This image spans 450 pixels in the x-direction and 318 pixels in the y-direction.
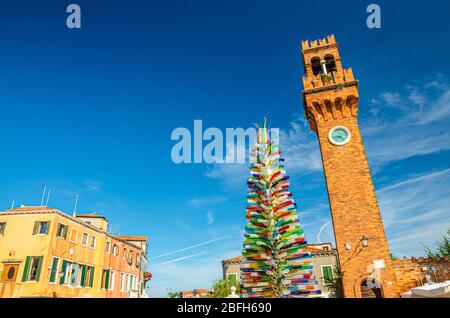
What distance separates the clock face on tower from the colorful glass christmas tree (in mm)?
10484

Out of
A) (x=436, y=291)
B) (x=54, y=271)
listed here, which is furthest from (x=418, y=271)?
(x=54, y=271)

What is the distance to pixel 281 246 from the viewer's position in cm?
1066

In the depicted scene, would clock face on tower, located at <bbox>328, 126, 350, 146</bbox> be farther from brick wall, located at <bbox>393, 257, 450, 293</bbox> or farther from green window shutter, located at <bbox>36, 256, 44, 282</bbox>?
green window shutter, located at <bbox>36, 256, 44, 282</bbox>

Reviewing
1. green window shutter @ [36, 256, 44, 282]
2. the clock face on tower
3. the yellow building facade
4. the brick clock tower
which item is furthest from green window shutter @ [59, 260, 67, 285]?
the clock face on tower

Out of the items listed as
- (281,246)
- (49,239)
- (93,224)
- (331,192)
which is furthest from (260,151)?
(93,224)

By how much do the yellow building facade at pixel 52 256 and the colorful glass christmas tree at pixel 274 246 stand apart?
67.0ft

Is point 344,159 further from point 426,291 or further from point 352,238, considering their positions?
point 426,291

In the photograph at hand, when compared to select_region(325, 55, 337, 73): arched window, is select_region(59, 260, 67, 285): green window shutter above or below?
below

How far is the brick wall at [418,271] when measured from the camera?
1703 cm

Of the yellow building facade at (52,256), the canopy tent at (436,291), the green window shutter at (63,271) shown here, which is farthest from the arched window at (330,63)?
the green window shutter at (63,271)

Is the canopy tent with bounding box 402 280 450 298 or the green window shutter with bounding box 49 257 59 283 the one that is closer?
the canopy tent with bounding box 402 280 450 298

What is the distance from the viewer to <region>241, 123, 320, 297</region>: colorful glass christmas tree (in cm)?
1018

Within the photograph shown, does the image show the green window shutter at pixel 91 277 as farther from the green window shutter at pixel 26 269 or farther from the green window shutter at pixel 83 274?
the green window shutter at pixel 26 269
